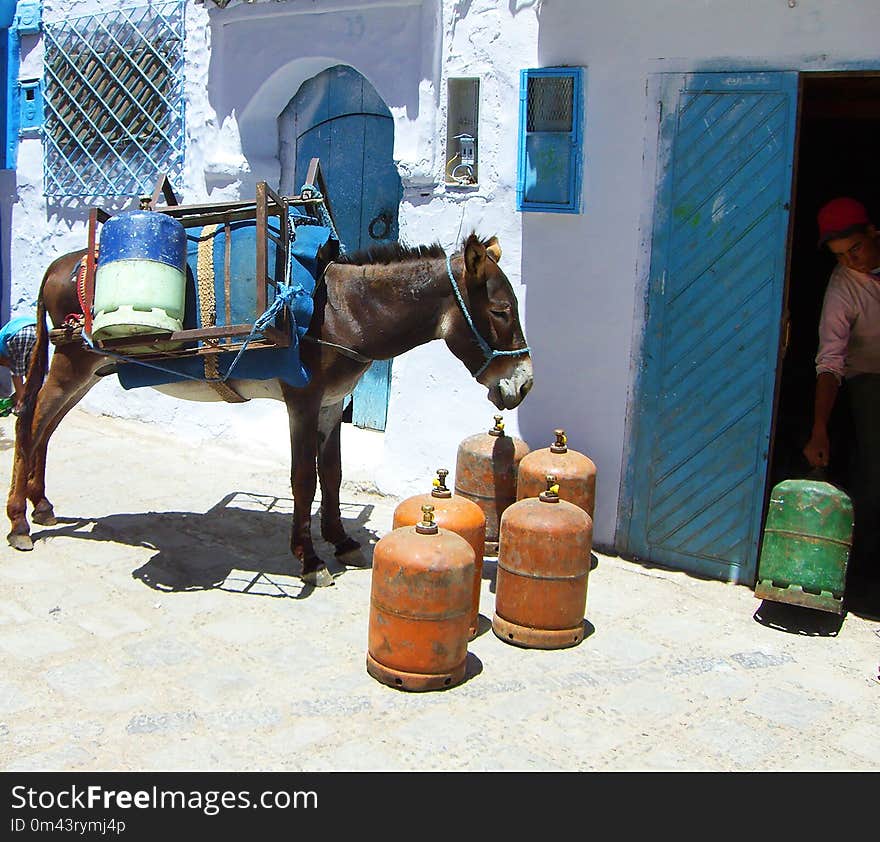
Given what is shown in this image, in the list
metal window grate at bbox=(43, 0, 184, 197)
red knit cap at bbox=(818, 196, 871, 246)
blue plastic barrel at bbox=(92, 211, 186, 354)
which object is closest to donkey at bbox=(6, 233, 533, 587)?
blue plastic barrel at bbox=(92, 211, 186, 354)

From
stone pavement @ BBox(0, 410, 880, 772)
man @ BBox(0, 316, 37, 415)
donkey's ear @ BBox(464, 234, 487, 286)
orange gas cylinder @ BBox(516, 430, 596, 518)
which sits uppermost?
donkey's ear @ BBox(464, 234, 487, 286)

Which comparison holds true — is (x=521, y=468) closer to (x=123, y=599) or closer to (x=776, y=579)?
(x=776, y=579)

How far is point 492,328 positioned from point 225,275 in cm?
134

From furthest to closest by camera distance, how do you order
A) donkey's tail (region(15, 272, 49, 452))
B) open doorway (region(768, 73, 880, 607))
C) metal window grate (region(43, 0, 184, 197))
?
open doorway (region(768, 73, 880, 607)), metal window grate (region(43, 0, 184, 197)), donkey's tail (region(15, 272, 49, 452))

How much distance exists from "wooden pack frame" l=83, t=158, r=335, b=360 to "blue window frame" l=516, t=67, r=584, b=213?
4.79 feet

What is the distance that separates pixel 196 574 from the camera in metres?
5.16

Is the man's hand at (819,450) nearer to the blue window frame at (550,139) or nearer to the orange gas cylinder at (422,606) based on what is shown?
the blue window frame at (550,139)

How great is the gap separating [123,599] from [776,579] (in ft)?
10.4

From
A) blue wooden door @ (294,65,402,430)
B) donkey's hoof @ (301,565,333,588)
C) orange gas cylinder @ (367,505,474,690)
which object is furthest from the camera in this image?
blue wooden door @ (294,65,402,430)

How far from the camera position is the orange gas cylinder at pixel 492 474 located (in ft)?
18.2

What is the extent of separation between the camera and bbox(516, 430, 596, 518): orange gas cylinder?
5230 mm

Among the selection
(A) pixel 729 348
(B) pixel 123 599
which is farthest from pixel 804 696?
(B) pixel 123 599

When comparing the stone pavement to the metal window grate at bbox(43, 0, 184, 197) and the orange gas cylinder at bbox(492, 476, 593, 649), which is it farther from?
the metal window grate at bbox(43, 0, 184, 197)

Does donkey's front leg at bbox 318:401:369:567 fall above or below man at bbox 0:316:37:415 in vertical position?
below
